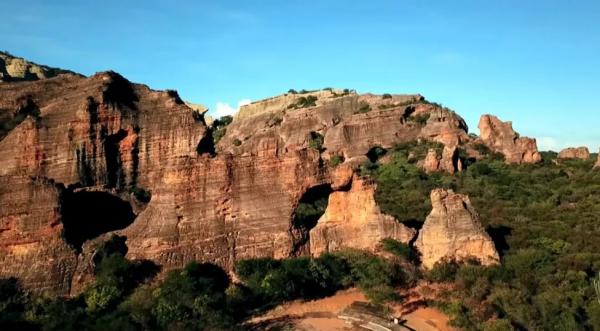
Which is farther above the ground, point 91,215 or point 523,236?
point 91,215

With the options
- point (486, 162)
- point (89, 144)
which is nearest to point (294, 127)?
point (486, 162)

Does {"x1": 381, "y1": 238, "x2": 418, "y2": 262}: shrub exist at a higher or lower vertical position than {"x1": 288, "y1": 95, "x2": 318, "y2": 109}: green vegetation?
lower

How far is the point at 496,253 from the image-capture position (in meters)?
32.0

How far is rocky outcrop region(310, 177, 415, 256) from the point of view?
32.1m

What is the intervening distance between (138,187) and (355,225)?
560 inches

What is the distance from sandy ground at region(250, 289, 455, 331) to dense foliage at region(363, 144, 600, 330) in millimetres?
798

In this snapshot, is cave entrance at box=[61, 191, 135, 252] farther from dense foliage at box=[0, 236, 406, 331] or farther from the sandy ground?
the sandy ground

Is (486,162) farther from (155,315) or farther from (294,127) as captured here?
(155,315)

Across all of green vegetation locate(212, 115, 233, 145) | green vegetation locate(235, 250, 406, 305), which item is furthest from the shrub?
green vegetation locate(212, 115, 233, 145)

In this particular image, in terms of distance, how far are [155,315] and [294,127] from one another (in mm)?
54814

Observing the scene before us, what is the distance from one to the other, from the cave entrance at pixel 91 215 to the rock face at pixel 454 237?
13.9 m

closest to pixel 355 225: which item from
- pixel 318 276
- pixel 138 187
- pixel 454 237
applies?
pixel 318 276

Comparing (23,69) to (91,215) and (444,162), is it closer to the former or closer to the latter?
(444,162)

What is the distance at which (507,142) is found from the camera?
65.1m
